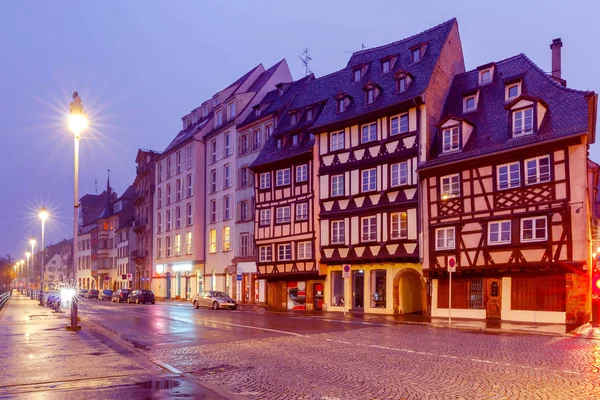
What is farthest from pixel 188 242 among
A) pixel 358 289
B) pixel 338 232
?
pixel 358 289

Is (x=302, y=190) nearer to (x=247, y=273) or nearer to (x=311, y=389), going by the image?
(x=247, y=273)

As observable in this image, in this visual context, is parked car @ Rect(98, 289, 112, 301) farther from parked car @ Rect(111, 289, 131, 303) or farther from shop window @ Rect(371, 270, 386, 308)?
shop window @ Rect(371, 270, 386, 308)

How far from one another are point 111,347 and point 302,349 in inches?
221

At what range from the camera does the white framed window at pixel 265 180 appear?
1775 inches

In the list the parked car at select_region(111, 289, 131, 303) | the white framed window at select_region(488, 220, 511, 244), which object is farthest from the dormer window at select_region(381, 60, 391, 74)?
the parked car at select_region(111, 289, 131, 303)

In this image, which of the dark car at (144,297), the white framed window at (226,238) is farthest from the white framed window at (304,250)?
the dark car at (144,297)

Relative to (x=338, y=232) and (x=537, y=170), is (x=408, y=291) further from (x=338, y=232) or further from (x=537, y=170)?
(x=537, y=170)

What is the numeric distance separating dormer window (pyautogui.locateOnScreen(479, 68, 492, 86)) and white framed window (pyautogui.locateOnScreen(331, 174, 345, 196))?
10.0m

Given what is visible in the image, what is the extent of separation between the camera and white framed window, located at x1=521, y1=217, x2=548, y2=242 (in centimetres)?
2756

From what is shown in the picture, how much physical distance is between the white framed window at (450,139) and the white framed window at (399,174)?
2.63m

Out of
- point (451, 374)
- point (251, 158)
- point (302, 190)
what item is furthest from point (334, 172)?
point (451, 374)

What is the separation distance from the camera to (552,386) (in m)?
10.8

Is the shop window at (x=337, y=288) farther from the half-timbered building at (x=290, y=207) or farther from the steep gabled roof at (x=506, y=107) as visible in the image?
the steep gabled roof at (x=506, y=107)

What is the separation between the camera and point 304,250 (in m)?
41.2
